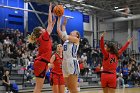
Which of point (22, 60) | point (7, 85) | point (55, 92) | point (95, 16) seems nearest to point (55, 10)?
point (55, 92)

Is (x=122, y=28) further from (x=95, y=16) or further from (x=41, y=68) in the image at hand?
(x=41, y=68)

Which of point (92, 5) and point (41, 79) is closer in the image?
point (41, 79)

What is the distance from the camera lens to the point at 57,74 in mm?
8023

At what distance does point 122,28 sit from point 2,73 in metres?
20.0

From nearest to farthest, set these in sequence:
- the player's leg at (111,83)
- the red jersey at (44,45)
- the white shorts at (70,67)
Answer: the red jersey at (44,45), the white shorts at (70,67), the player's leg at (111,83)

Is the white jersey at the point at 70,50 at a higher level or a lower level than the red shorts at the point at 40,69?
higher

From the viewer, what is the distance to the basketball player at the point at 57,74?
7812 mm

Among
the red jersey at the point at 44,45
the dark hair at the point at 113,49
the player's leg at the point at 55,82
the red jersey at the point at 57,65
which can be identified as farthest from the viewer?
the red jersey at the point at 57,65

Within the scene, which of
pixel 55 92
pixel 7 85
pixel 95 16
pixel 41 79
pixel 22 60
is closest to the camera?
pixel 41 79

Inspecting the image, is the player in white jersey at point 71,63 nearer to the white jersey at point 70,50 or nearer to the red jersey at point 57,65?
the white jersey at point 70,50

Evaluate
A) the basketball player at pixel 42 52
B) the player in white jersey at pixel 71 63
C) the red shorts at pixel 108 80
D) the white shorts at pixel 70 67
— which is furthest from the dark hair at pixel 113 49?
the basketball player at pixel 42 52

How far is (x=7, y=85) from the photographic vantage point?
13.4 m

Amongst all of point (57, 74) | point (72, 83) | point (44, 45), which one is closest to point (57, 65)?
point (57, 74)

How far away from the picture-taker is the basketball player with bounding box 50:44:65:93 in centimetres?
781
